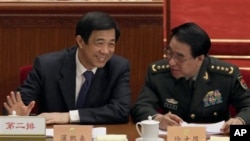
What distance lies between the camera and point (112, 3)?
3324 millimetres

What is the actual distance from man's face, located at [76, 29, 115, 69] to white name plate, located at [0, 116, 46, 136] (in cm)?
85

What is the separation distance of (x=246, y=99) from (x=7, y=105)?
996 millimetres

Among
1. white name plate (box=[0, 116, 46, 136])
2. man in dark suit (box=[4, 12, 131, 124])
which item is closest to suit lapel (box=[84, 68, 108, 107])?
man in dark suit (box=[4, 12, 131, 124])

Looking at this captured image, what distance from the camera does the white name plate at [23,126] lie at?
188cm

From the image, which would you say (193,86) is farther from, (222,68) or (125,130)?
(125,130)

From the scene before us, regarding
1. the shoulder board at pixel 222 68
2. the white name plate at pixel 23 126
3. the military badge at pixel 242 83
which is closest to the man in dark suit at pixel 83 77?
the shoulder board at pixel 222 68

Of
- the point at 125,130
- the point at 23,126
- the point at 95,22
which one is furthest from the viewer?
the point at 95,22

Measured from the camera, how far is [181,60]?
2719 millimetres

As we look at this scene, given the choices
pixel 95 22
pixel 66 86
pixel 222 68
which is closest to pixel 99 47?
pixel 95 22

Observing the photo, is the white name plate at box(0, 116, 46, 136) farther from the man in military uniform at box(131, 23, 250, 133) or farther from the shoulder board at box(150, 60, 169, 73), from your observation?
the shoulder board at box(150, 60, 169, 73)

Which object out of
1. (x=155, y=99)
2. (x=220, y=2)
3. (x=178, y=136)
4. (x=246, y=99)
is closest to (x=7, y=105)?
(x=155, y=99)

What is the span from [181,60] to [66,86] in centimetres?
51

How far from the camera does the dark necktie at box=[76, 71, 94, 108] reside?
273cm

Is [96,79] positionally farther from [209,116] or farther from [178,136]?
[178,136]
